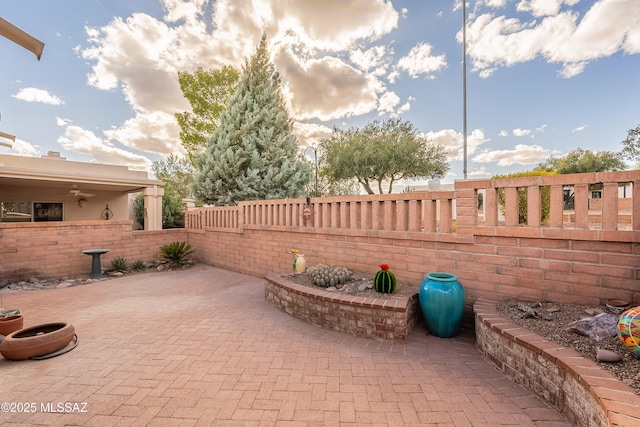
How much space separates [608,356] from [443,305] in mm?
1422

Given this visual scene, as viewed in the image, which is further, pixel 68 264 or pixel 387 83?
pixel 387 83

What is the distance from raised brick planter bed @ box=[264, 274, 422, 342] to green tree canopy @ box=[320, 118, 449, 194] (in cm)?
1079

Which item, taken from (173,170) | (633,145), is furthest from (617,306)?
(173,170)

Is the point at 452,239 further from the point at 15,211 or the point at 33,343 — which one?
the point at 15,211

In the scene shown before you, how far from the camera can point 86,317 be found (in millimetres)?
4129

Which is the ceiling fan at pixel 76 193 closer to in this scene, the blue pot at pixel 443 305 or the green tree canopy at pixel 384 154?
the green tree canopy at pixel 384 154

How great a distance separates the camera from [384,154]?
13516 mm

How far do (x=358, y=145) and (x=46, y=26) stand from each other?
11.4 m

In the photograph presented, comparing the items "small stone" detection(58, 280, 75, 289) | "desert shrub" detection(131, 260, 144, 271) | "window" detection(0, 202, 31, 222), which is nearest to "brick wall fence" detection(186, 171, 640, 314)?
"desert shrub" detection(131, 260, 144, 271)

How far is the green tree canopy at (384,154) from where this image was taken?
13.5m

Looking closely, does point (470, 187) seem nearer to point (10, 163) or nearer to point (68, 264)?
point (68, 264)

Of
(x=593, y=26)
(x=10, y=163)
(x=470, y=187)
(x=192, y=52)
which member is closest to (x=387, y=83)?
(x=593, y=26)

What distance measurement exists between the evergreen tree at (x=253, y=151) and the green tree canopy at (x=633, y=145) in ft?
69.8

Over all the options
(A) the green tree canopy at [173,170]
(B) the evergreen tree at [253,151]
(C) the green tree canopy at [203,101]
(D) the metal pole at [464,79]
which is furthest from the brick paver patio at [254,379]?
(A) the green tree canopy at [173,170]
